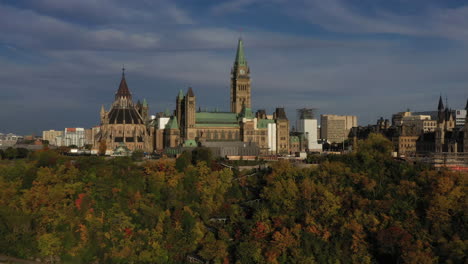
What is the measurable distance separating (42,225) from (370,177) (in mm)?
46102

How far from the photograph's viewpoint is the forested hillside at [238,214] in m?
70.0

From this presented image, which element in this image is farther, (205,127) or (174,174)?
(205,127)

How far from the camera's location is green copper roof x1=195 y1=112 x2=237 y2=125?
167875 mm

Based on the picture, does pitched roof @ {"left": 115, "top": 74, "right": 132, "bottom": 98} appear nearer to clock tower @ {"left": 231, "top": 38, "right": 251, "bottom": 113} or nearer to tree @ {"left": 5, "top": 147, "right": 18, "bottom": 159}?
clock tower @ {"left": 231, "top": 38, "right": 251, "bottom": 113}

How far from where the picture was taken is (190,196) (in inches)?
3433

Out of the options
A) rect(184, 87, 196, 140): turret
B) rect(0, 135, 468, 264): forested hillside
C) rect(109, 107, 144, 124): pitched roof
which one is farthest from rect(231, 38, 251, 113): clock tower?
rect(0, 135, 468, 264): forested hillside

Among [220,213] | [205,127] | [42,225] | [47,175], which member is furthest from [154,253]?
[205,127]

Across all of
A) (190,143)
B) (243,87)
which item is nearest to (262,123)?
(243,87)

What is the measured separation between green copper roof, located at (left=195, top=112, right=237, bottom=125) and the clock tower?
724cm

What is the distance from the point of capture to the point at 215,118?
6698 inches

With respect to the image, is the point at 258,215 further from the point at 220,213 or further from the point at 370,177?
the point at 370,177

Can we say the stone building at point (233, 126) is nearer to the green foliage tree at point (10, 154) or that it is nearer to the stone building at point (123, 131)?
the stone building at point (123, 131)

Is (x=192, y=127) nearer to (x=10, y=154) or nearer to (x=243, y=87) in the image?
(x=243, y=87)

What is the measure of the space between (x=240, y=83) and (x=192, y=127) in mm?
25312
